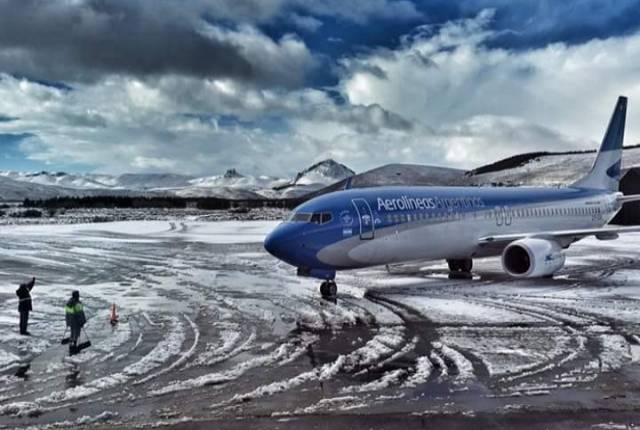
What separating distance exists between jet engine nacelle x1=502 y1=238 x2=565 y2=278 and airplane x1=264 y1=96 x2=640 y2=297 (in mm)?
38

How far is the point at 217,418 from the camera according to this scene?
8.59 meters

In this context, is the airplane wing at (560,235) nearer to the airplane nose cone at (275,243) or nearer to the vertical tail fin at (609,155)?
the vertical tail fin at (609,155)

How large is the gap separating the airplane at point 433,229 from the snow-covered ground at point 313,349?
119 centimetres

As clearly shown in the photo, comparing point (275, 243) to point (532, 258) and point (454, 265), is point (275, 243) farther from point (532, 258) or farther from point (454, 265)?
point (454, 265)

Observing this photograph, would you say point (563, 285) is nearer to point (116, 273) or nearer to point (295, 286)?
point (295, 286)

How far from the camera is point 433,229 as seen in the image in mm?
23016

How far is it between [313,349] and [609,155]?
1092 inches

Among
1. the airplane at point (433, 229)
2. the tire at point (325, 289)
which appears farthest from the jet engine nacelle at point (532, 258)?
the tire at point (325, 289)

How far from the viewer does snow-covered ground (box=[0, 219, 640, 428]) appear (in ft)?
30.4

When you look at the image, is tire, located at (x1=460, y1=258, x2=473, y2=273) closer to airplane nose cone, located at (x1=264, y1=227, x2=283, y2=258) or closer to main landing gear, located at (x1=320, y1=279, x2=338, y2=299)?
main landing gear, located at (x1=320, y1=279, x2=338, y2=299)

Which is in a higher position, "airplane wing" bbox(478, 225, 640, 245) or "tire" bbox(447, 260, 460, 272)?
"airplane wing" bbox(478, 225, 640, 245)

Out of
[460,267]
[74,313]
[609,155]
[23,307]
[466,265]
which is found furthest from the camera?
[609,155]

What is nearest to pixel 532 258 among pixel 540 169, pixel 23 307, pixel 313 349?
pixel 313 349

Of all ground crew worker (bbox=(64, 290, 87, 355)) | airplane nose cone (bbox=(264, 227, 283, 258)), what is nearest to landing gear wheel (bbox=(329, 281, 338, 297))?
airplane nose cone (bbox=(264, 227, 283, 258))
